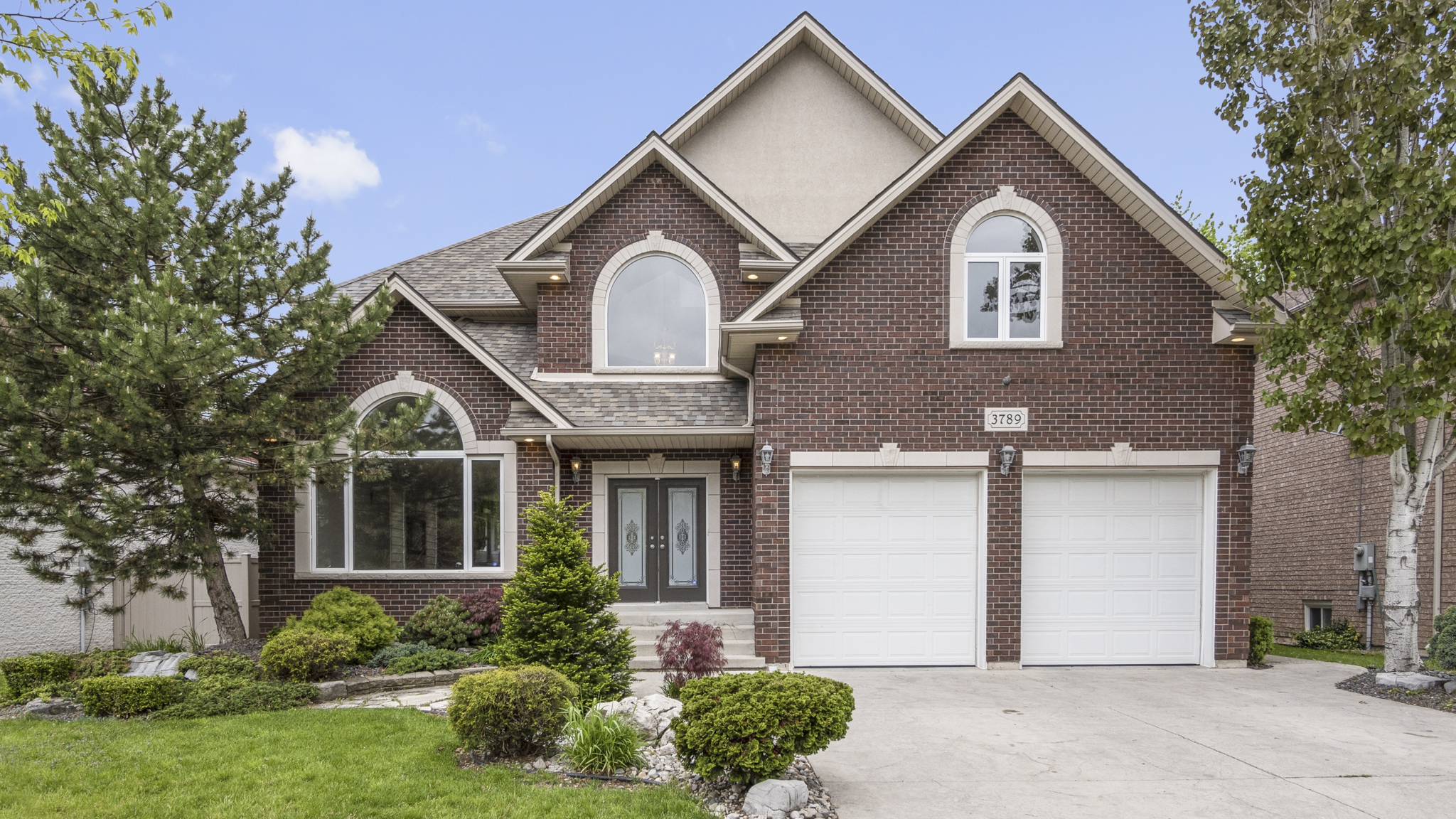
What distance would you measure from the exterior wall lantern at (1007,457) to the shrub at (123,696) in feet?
32.1

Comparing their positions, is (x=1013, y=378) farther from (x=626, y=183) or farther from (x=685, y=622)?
(x=626, y=183)

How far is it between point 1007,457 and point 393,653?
8.16 meters

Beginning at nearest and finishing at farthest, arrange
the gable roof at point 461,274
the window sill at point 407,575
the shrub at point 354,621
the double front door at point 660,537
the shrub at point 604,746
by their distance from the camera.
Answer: the shrub at point 604,746 < the shrub at point 354,621 < the window sill at point 407,575 < the double front door at point 660,537 < the gable roof at point 461,274

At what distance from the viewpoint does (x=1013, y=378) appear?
34.7 feet

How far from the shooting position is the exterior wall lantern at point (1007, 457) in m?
10.4

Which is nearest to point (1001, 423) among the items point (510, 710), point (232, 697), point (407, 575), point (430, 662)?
point (510, 710)

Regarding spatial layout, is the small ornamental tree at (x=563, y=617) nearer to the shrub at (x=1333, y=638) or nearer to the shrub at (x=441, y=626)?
the shrub at (x=441, y=626)

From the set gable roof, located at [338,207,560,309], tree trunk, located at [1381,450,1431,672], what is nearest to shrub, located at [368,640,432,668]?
gable roof, located at [338,207,560,309]

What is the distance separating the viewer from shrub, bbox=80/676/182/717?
8.12 meters

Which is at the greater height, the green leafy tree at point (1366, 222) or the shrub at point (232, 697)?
the green leafy tree at point (1366, 222)

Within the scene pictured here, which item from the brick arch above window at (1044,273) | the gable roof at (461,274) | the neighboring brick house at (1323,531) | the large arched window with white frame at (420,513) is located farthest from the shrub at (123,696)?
the neighboring brick house at (1323,531)

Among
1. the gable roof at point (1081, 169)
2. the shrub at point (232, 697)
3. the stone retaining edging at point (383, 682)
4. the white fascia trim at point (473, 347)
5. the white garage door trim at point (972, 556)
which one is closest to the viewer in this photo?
the shrub at point (232, 697)

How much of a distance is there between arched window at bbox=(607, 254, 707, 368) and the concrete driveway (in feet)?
18.9

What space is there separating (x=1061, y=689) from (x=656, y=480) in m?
6.39
